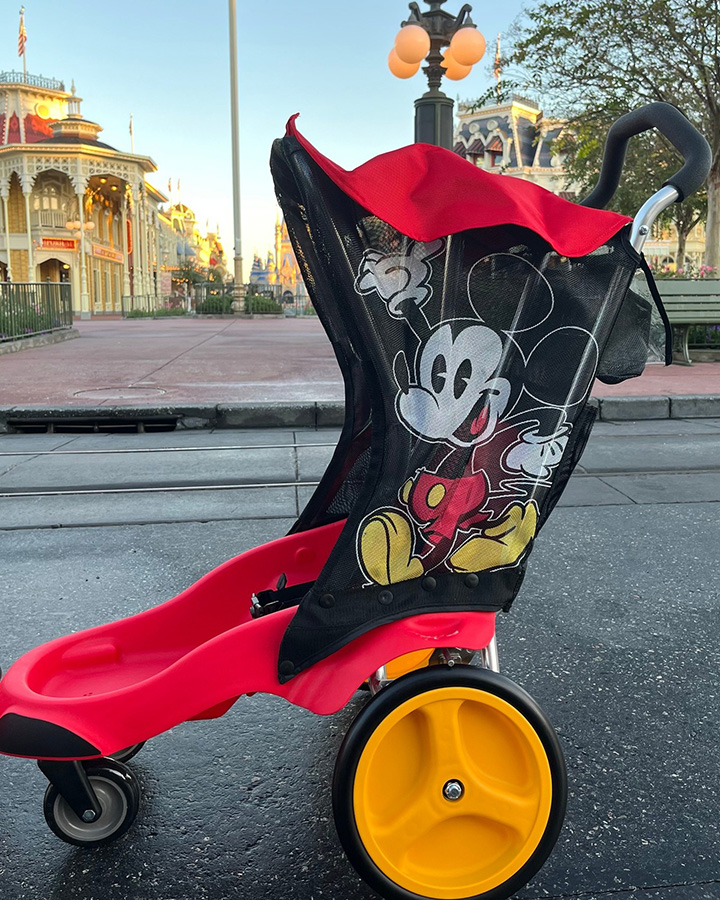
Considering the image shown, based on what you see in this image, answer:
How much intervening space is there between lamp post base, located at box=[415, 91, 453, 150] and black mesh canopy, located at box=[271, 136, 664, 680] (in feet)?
29.1

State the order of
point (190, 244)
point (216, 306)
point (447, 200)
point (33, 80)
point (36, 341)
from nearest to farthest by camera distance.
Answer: point (447, 200)
point (36, 341)
point (216, 306)
point (33, 80)
point (190, 244)

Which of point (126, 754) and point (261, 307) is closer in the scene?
point (126, 754)

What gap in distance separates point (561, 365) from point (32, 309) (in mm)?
15847

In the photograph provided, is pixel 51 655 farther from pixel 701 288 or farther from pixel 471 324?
pixel 701 288

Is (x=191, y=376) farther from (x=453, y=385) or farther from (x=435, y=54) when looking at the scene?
(x=453, y=385)

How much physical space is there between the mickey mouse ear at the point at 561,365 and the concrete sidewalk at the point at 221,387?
5.59 metres

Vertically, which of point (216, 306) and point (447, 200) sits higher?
point (216, 306)

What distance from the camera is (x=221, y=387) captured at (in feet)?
28.3

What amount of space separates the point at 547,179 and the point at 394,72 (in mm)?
61022

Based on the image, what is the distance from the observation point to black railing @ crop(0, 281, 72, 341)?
45.7ft

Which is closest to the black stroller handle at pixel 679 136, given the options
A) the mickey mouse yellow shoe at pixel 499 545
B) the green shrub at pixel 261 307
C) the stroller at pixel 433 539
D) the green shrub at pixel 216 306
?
the stroller at pixel 433 539

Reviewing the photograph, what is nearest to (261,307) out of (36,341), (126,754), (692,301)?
(36,341)

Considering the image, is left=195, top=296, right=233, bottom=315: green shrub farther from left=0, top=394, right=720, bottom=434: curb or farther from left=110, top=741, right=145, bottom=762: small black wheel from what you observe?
left=110, top=741, right=145, bottom=762: small black wheel

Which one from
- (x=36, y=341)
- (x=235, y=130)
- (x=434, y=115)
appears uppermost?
(x=235, y=130)
